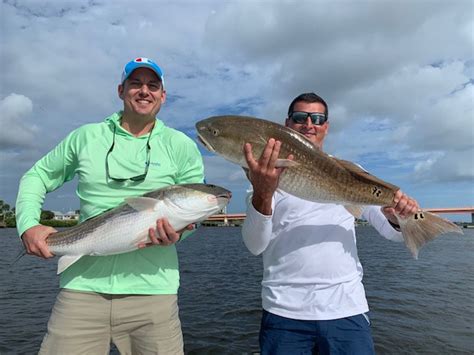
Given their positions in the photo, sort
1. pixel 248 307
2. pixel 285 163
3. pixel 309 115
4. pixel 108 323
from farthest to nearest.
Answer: pixel 248 307 → pixel 309 115 → pixel 108 323 → pixel 285 163

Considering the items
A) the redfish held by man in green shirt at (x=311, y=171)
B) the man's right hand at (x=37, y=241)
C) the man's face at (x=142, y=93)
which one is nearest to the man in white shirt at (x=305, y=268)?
the redfish held by man in green shirt at (x=311, y=171)

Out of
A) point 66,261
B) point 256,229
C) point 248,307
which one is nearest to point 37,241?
point 66,261

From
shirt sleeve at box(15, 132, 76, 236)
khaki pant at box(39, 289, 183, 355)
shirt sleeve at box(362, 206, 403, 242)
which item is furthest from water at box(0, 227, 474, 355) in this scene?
shirt sleeve at box(15, 132, 76, 236)

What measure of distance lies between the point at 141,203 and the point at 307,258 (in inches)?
66.1

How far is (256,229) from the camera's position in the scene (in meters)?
3.62

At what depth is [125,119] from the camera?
396 cm

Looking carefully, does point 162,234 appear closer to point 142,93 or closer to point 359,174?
point 142,93

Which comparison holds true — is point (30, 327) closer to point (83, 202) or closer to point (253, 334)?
point (253, 334)

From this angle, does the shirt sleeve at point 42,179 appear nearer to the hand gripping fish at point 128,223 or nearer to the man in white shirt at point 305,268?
the hand gripping fish at point 128,223

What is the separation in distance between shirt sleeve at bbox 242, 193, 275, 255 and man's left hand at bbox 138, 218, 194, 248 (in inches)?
27.1

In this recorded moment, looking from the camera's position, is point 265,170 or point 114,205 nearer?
point 265,170

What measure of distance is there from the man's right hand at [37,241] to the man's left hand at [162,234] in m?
0.89

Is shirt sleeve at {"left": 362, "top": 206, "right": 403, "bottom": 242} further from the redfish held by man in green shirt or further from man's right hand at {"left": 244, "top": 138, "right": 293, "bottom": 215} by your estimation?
man's right hand at {"left": 244, "top": 138, "right": 293, "bottom": 215}

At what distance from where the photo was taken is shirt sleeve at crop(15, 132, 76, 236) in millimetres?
3653
